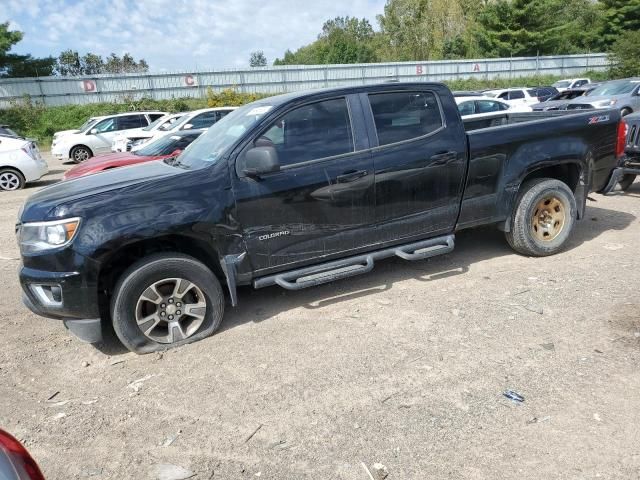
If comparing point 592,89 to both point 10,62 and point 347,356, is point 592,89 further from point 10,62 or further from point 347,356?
point 10,62

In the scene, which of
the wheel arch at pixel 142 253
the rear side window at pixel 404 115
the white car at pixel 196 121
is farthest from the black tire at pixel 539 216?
the white car at pixel 196 121

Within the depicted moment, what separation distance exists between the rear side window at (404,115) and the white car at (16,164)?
1149 cm

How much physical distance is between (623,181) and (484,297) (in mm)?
5519

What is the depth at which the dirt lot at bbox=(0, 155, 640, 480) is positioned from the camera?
2.78 meters

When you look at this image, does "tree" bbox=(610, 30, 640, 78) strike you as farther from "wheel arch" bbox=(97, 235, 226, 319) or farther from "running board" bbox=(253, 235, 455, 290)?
"wheel arch" bbox=(97, 235, 226, 319)

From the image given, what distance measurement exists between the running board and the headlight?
1.47 metres

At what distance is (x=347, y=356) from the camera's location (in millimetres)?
3820

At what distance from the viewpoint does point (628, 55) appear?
3825cm

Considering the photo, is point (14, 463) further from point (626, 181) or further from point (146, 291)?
point (626, 181)

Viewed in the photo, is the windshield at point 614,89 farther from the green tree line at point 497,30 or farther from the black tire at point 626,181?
the green tree line at point 497,30

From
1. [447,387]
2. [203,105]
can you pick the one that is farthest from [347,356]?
[203,105]

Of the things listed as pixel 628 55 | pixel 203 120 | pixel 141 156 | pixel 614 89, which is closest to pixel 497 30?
pixel 628 55

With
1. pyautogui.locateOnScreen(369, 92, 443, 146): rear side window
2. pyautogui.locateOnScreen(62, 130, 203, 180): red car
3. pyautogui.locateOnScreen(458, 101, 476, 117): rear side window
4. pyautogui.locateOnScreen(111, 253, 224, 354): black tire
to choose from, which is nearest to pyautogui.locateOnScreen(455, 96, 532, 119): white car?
pyautogui.locateOnScreen(458, 101, 476, 117): rear side window

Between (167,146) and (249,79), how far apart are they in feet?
90.0
